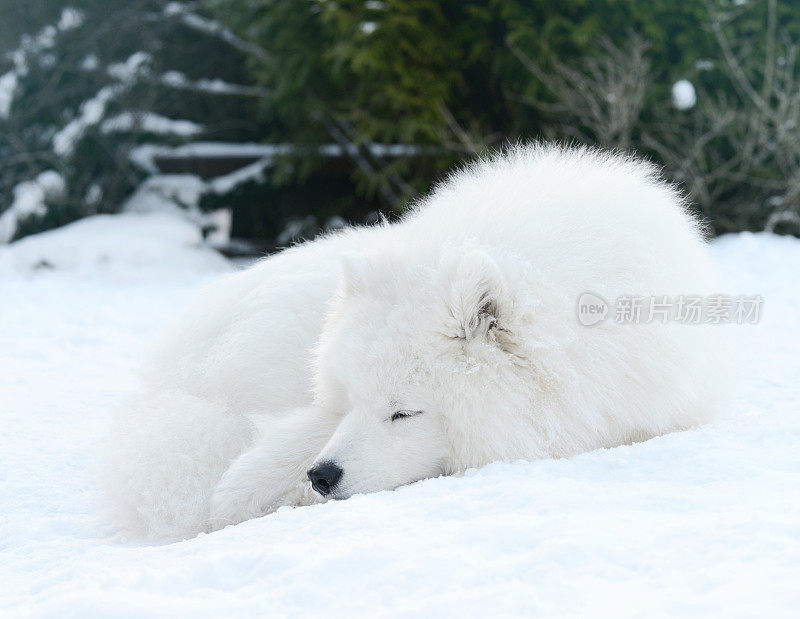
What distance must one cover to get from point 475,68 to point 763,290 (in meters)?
4.97

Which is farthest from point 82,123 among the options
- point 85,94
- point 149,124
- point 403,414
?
point 403,414

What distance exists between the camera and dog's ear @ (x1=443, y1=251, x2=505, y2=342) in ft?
8.48

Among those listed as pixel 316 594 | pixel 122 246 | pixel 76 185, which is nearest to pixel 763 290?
pixel 316 594

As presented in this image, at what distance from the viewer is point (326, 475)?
8.52 feet

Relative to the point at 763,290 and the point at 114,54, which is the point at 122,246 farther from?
the point at 763,290

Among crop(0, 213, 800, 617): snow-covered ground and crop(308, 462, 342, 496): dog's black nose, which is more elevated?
crop(0, 213, 800, 617): snow-covered ground

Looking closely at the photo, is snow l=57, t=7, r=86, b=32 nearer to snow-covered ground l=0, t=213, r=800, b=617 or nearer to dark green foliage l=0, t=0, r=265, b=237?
dark green foliage l=0, t=0, r=265, b=237

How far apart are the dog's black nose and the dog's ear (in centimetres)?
57

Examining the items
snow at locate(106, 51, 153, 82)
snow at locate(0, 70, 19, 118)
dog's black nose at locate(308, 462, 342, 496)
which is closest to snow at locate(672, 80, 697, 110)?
snow at locate(106, 51, 153, 82)

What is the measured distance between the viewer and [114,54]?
1141 centimetres

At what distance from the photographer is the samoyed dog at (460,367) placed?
2.68m

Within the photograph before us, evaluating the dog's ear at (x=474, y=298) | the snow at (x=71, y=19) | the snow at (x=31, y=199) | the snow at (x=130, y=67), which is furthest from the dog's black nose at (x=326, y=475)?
the snow at (x=71, y=19)

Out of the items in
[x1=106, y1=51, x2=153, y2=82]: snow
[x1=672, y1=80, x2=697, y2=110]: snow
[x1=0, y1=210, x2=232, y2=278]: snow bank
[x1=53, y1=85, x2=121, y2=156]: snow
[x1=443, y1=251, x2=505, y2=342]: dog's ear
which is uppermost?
[x1=443, y1=251, x2=505, y2=342]: dog's ear

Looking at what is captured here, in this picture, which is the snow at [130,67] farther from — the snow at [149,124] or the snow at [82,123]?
the snow at [149,124]
